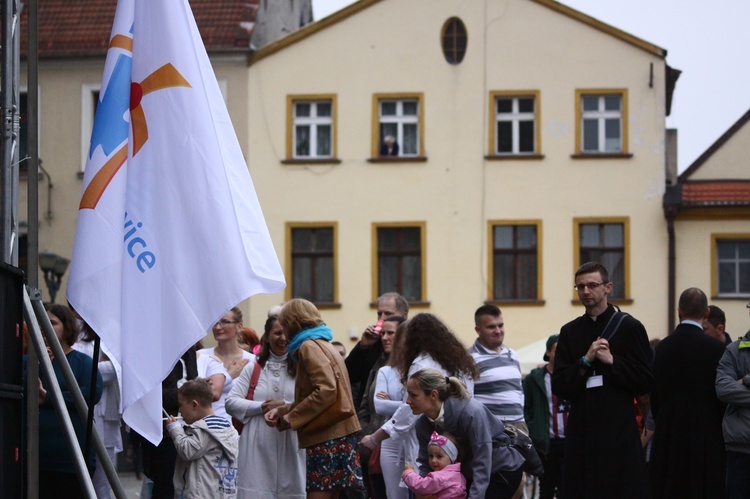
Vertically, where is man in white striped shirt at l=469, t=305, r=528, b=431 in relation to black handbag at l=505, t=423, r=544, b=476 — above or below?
above

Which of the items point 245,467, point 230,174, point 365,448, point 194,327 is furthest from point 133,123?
point 365,448

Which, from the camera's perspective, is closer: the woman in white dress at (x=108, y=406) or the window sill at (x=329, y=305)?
the woman in white dress at (x=108, y=406)

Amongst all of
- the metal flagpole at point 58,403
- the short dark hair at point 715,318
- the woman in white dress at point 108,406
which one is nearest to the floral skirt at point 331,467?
the woman in white dress at point 108,406

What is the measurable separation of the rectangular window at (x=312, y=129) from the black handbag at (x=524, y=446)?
2649cm

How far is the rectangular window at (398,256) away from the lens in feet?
118

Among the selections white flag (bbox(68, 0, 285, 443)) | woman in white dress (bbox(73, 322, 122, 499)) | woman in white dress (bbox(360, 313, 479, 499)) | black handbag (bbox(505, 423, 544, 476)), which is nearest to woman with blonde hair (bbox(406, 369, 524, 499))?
black handbag (bbox(505, 423, 544, 476))

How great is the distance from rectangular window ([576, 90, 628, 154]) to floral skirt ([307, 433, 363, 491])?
1070 inches

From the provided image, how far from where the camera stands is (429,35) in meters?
35.9

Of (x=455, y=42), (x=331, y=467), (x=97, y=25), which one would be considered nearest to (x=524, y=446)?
(x=331, y=467)

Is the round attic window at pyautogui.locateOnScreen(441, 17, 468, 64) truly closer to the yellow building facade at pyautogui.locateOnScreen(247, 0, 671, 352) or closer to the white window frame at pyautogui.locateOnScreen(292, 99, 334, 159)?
the yellow building facade at pyautogui.locateOnScreen(247, 0, 671, 352)

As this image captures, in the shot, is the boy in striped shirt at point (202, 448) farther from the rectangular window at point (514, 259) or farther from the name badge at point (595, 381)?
the rectangular window at point (514, 259)

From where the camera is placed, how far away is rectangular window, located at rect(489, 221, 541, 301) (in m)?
35.8

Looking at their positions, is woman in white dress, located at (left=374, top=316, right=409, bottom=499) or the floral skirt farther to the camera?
woman in white dress, located at (left=374, top=316, right=409, bottom=499)

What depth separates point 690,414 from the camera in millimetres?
9930
